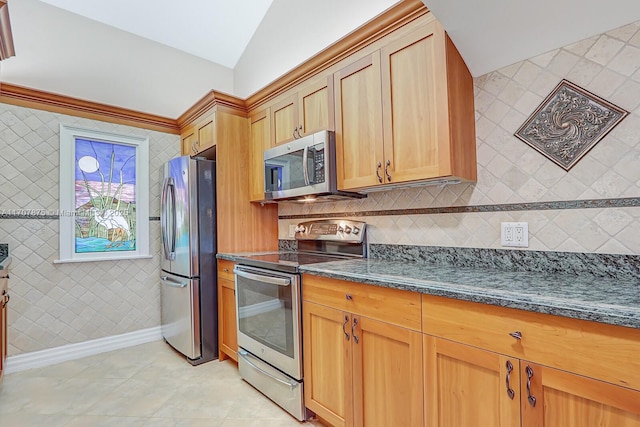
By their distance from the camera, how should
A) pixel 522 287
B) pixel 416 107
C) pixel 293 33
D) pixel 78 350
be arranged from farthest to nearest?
pixel 293 33 → pixel 78 350 → pixel 416 107 → pixel 522 287

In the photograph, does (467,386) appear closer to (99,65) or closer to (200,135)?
(200,135)

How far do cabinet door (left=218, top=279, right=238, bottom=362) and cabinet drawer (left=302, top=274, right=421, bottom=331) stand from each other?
99cm

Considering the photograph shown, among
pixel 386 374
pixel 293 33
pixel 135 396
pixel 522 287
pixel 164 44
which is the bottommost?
pixel 135 396

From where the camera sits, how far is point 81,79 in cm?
299

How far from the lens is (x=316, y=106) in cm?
226

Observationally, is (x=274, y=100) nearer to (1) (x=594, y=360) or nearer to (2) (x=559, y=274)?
(2) (x=559, y=274)

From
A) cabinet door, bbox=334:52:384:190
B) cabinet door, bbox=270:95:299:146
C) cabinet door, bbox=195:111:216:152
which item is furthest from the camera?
cabinet door, bbox=195:111:216:152

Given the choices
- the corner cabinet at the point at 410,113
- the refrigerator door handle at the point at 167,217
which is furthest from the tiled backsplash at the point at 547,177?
the refrigerator door handle at the point at 167,217

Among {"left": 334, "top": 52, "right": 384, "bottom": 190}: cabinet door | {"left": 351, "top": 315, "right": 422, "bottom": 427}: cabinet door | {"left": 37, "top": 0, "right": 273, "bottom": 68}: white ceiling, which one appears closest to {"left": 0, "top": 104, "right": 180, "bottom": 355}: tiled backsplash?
{"left": 37, "top": 0, "right": 273, "bottom": 68}: white ceiling

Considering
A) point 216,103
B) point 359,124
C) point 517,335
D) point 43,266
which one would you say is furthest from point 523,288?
point 43,266

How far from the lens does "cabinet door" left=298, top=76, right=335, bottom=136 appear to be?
2.14m

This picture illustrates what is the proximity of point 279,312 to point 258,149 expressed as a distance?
1.45m

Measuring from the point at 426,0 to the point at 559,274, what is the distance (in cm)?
134

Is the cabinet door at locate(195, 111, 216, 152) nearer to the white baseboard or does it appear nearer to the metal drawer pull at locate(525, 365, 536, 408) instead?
the white baseboard
